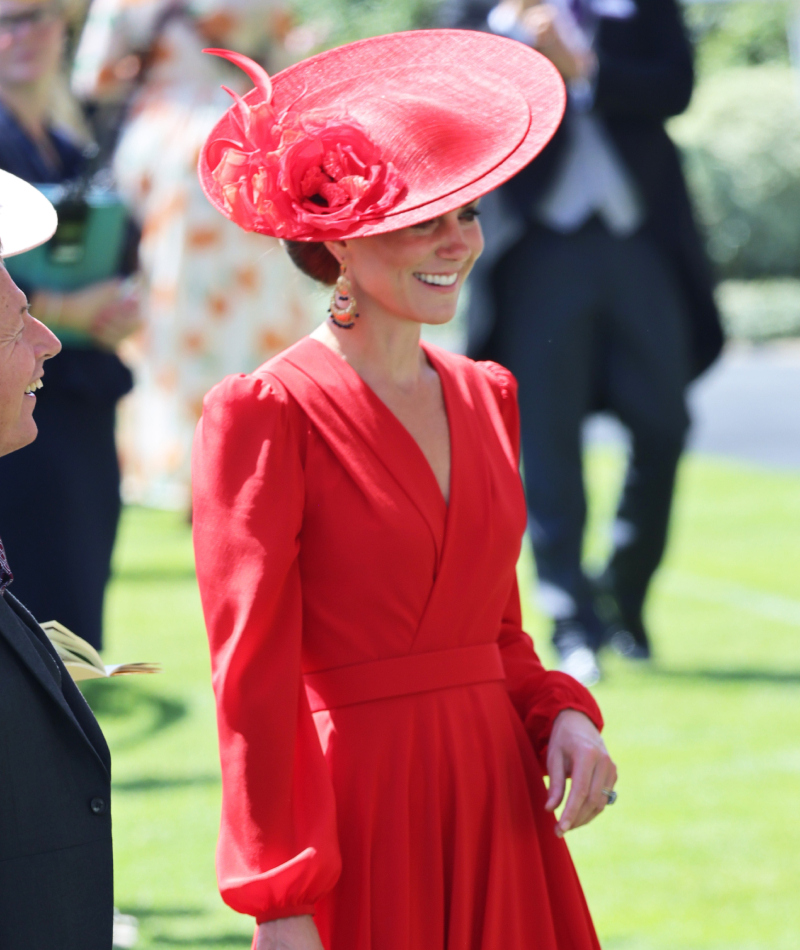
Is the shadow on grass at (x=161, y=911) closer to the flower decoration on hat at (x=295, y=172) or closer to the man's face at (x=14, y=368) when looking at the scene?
the flower decoration on hat at (x=295, y=172)

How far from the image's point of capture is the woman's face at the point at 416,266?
235 cm

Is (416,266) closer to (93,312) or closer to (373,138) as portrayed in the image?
(373,138)

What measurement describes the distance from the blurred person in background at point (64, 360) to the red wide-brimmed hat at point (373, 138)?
146 cm

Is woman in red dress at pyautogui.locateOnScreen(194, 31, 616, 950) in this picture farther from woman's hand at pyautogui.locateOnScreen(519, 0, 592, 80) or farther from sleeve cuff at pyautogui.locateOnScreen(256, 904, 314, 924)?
woman's hand at pyautogui.locateOnScreen(519, 0, 592, 80)

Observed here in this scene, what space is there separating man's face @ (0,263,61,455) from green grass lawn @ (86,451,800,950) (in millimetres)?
2005

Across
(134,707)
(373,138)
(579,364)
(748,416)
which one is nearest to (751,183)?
(748,416)

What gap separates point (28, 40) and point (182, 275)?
549 cm

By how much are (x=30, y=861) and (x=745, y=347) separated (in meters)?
26.6

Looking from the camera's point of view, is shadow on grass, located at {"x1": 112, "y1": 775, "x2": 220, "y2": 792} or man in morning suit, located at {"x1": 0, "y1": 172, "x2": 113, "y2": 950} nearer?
man in morning suit, located at {"x1": 0, "y1": 172, "x2": 113, "y2": 950}

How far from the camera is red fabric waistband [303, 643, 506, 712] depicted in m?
2.25

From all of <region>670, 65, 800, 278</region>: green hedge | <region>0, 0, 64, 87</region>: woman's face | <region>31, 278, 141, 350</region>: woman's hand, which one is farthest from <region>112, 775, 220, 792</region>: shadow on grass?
<region>670, 65, 800, 278</region>: green hedge

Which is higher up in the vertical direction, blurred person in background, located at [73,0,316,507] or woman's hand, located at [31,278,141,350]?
woman's hand, located at [31,278,141,350]

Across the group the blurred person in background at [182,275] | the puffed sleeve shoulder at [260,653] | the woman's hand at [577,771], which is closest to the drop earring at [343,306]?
the puffed sleeve shoulder at [260,653]

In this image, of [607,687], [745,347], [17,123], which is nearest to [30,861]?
[17,123]
